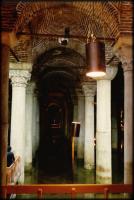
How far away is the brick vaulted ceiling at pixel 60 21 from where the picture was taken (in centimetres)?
649

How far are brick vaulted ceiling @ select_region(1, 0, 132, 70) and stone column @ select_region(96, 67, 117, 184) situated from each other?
3.08ft

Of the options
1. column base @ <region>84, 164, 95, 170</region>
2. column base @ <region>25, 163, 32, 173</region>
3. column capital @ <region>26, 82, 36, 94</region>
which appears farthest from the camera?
column capital @ <region>26, 82, 36, 94</region>

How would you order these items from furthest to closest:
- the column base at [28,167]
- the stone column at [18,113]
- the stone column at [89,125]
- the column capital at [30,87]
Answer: the column capital at [30,87] < the stone column at [89,125] < the column base at [28,167] < the stone column at [18,113]

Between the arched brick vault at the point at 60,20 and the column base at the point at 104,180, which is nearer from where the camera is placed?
the arched brick vault at the point at 60,20

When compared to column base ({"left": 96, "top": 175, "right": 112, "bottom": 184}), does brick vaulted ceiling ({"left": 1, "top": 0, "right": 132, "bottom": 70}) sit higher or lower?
higher

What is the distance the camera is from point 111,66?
10.2 metres

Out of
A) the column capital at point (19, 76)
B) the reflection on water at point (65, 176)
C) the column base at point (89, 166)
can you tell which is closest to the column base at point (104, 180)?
the reflection on water at point (65, 176)

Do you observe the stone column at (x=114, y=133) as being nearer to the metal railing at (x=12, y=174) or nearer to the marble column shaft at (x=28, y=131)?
the marble column shaft at (x=28, y=131)

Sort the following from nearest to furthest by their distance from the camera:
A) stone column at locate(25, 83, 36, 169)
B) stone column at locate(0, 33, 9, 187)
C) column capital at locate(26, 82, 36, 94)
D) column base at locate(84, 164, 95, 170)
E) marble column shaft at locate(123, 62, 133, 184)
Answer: stone column at locate(0, 33, 9, 187), marble column shaft at locate(123, 62, 133, 184), stone column at locate(25, 83, 36, 169), column base at locate(84, 164, 95, 170), column capital at locate(26, 82, 36, 94)

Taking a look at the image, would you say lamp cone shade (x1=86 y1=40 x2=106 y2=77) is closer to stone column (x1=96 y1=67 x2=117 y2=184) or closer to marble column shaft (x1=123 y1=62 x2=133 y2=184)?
marble column shaft (x1=123 y1=62 x2=133 y2=184)

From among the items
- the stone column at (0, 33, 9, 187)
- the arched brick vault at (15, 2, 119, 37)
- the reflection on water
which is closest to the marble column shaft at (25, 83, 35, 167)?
the reflection on water

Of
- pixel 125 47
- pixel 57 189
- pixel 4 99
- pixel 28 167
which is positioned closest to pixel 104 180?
pixel 28 167

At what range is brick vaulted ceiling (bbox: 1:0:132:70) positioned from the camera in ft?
21.3

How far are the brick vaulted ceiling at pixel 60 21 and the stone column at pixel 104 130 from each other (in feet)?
3.08
